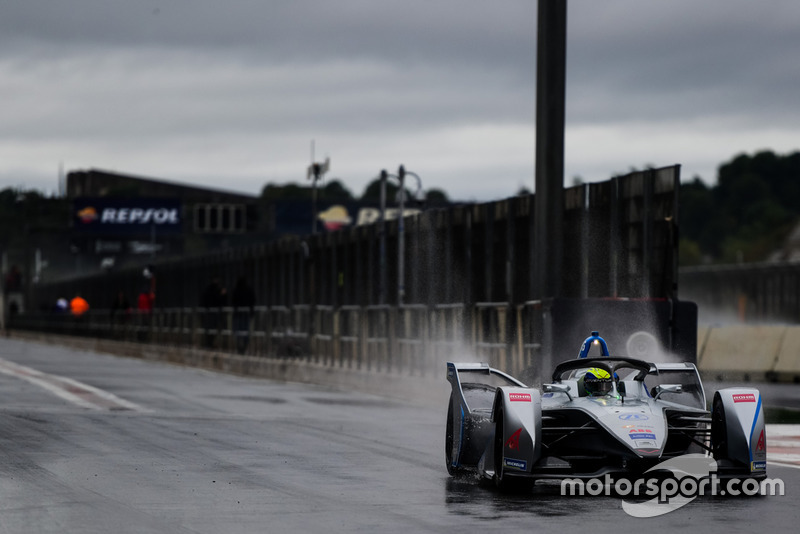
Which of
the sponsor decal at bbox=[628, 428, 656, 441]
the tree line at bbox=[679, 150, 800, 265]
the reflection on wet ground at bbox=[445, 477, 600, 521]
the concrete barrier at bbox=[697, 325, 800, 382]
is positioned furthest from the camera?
the tree line at bbox=[679, 150, 800, 265]

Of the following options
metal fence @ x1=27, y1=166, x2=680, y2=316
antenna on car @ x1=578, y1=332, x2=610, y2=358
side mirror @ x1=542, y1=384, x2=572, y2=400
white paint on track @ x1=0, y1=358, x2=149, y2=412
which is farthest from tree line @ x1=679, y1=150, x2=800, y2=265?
side mirror @ x1=542, y1=384, x2=572, y2=400

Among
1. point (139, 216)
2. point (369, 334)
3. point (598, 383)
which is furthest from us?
point (139, 216)

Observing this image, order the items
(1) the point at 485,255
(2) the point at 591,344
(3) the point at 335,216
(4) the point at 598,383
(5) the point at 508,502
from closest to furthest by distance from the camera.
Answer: (5) the point at 508,502
(4) the point at 598,383
(2) the point at 591,344
(1) the point at 485,255
(3) the point at 335,216

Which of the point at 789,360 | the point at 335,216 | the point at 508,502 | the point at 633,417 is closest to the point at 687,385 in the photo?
the point at 633,417

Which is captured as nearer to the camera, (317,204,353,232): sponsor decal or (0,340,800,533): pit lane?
(0,340,800,533): pit lane

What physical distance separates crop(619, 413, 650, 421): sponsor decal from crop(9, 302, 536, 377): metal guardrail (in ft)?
30.3

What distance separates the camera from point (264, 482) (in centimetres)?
1143

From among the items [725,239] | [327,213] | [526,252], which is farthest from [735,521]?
[725,239]

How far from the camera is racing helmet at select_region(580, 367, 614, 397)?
1140 centimetres

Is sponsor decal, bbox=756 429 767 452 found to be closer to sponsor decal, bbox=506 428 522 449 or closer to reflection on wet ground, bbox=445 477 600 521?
reflection on wet ground, bbox=445 477 600 521

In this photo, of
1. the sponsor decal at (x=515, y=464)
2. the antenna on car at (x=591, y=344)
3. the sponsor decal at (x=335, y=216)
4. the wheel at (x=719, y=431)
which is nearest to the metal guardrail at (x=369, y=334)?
the antenna on car at (x=591, y=344)

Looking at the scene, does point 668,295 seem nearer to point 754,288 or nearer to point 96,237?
point 754,288

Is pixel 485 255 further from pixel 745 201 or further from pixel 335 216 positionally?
pixel 745 201

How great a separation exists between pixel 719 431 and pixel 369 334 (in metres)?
17.5
